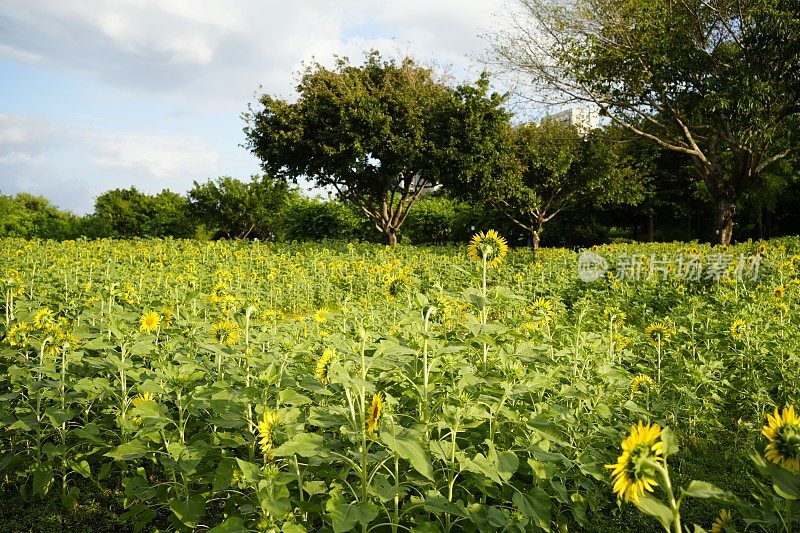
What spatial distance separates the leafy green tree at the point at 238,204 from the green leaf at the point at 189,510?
24619 mm

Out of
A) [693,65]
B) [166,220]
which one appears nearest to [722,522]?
[693,65]

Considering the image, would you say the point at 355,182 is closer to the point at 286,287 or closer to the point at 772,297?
the point at 286,287

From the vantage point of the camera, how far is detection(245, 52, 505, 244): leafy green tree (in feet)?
53.1

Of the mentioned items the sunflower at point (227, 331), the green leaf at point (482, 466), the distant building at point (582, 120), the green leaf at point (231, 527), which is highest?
the distant building at point (582, 120)

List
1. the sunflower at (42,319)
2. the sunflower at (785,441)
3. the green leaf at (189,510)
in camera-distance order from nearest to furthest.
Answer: the sunflower at (785,441)
the green leaf at (189,510)
the sunflower at (42,319)

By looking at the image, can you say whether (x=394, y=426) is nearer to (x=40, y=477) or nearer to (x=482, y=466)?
(x=482, y=466)

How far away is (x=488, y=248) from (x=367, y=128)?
47.8 feet

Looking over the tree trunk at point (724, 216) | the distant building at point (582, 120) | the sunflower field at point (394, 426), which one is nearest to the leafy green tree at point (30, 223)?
the distant building at point (582, 120)

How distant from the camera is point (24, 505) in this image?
2738 mm

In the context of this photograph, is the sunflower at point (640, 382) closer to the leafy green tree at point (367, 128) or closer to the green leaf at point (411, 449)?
the green leaf at point (411, 449)

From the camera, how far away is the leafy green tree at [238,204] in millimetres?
26000

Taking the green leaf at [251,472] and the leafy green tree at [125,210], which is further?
the leafy green tree at [125,210]

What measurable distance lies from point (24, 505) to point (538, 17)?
13533 millimetres

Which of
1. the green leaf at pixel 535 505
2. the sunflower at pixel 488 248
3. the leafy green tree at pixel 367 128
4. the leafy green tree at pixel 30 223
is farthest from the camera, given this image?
the leafy green tree at pixel 30 223
